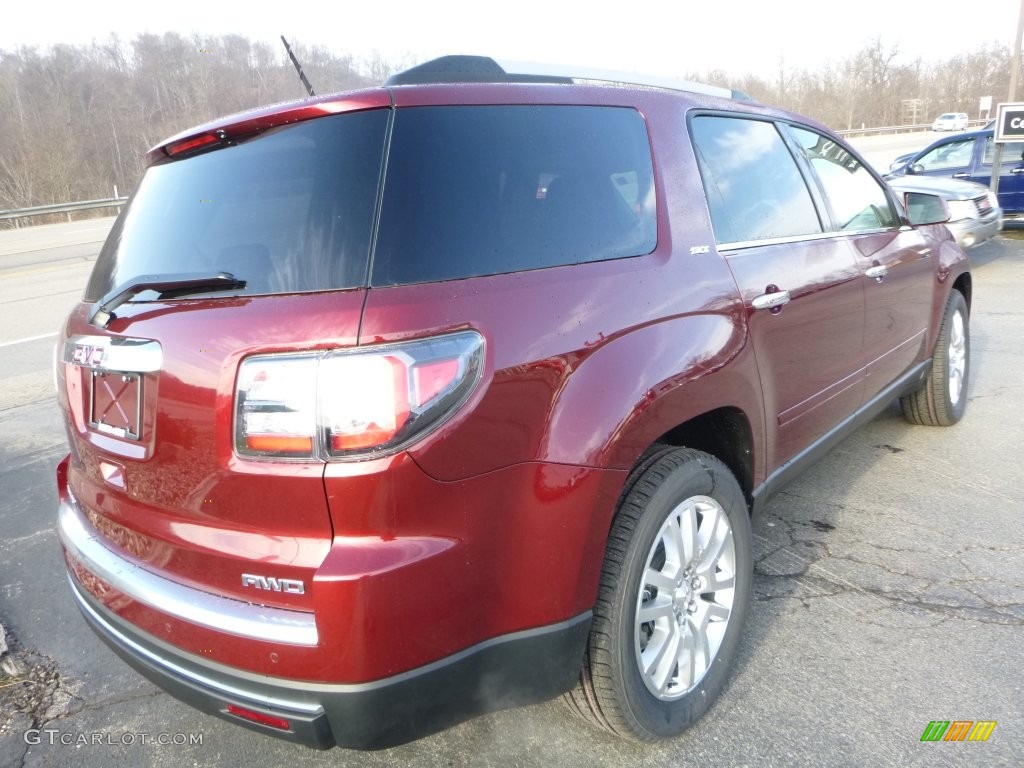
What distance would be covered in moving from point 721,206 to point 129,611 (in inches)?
83.5

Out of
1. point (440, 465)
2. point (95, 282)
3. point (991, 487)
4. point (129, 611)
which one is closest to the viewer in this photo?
point (440, 465)

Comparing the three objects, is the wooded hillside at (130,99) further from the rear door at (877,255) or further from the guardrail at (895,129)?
the rear door at (877,255)

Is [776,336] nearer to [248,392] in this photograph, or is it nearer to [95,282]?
[248,392]

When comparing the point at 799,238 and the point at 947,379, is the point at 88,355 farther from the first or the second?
the point at 947,379

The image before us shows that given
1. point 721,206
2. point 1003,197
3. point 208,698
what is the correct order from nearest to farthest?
point 208,698 < point 721,206 < point 1003,197

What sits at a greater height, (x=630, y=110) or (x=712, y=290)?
(x=630, y=110)

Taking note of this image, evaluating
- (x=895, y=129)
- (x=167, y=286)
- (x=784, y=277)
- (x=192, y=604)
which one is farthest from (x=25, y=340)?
(x=895, y=129)

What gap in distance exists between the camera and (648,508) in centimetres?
202

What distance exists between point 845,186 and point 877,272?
442 mm

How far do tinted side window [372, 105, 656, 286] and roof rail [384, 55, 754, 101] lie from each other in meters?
0.12

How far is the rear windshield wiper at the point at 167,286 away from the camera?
1750 mm

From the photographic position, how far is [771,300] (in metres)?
2.56

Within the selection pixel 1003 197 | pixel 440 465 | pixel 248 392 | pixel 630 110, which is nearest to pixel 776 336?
pixel 630 110

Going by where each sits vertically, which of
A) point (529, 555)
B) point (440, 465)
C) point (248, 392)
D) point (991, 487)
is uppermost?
point (248, 392)
